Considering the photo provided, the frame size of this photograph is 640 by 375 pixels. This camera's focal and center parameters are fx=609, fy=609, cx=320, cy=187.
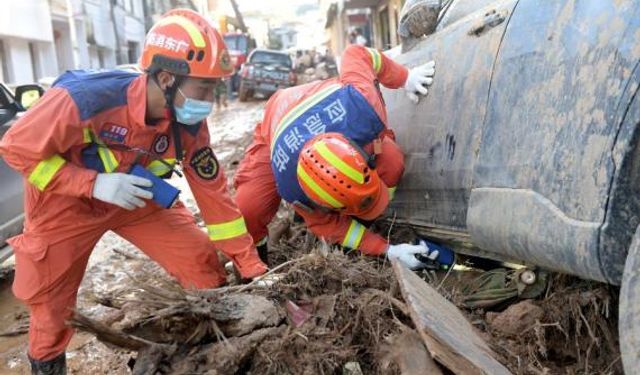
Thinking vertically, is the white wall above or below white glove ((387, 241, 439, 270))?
below

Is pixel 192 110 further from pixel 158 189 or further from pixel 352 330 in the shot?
pixel 352 330

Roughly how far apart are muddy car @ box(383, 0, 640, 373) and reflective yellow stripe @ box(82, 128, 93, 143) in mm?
1544

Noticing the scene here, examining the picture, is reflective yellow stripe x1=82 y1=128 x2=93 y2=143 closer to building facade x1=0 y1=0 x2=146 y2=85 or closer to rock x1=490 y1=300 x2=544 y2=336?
rock x1=490 y1=300 x2=544 y2=336

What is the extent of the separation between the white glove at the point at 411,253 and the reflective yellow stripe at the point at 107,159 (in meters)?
1.36

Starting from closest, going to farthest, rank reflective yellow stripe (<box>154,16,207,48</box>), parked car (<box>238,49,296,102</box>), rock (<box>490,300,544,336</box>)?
rock (<box>490,300,544,336</box>) < reflective yellow stripe (<box>154,16,207,48</box>) < parked car (<box>238,49,296,102</box>)

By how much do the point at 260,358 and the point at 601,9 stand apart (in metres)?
1.48

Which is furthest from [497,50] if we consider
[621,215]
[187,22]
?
[187,22]

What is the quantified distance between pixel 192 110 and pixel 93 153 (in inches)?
18.9

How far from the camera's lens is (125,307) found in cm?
203

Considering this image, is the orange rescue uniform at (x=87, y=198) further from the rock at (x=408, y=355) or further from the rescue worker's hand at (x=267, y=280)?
the rock at (x=408, y=355)

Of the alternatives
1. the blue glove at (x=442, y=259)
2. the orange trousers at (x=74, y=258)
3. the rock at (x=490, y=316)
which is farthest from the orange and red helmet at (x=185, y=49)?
the rock at (x=490, y=316)

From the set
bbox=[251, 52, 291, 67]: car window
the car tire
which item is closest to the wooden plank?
the car tire

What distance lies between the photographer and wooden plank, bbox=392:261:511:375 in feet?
5.74

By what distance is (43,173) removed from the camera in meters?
2.48
